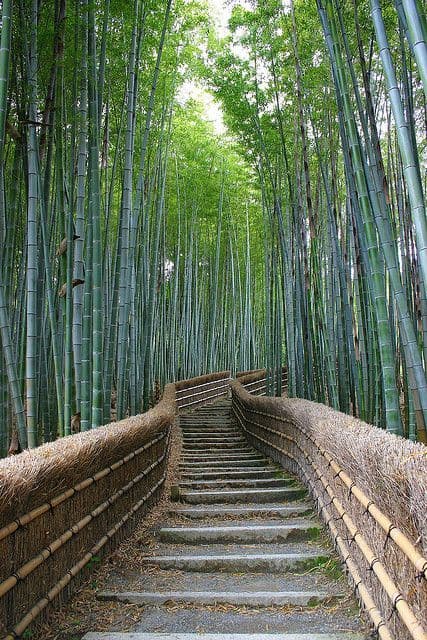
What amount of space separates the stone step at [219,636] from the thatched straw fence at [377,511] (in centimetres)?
11

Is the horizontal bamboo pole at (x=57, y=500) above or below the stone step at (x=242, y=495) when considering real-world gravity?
above

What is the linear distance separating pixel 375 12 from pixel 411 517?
176cm

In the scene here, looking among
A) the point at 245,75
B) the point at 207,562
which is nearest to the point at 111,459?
the point at 207,562

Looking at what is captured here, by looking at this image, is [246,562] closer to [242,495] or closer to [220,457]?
[242,495]

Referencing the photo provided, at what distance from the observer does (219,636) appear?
1.78 meters

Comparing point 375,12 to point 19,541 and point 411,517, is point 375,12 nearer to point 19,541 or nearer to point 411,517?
point 411,517

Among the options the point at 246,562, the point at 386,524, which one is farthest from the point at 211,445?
Result: the point at 386,524

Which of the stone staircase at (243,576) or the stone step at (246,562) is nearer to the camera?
the stone staircase at (243,576)

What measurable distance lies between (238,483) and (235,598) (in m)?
2.07

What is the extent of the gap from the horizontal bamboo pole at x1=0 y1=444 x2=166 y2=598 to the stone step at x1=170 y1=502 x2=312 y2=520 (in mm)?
590

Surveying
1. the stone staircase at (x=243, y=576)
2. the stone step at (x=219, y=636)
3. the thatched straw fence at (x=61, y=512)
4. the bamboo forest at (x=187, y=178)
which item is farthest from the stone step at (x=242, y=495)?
the stone step at (x=219, y=636)

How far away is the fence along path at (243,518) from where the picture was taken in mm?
1492

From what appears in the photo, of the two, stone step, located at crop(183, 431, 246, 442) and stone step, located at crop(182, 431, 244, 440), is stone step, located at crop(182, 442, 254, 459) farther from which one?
stone step, located at crop(182, 431, 244, 440)

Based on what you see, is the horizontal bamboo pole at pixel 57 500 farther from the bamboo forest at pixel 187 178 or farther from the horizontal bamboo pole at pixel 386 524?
the horizontal bamboo pole at pixel 386 524
